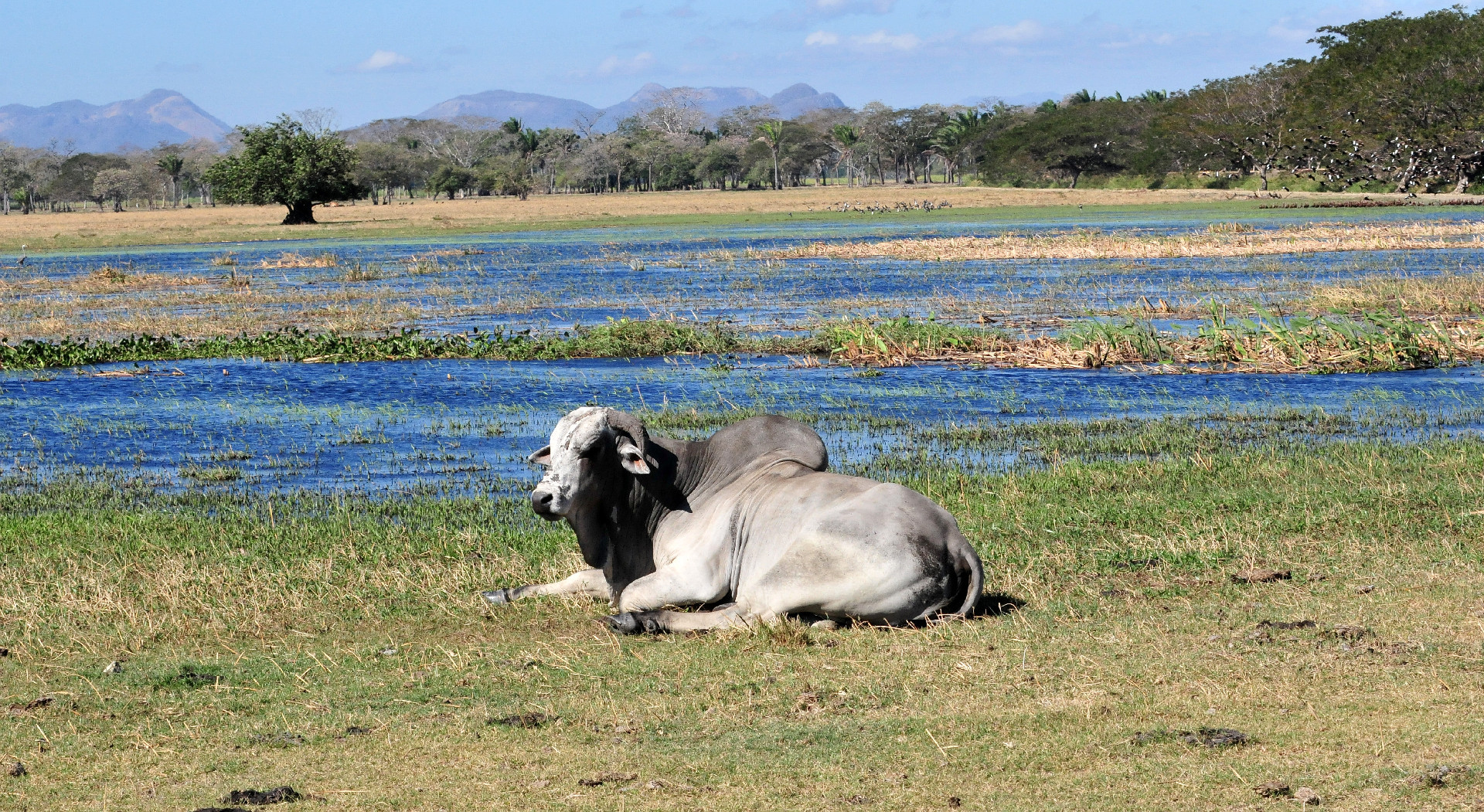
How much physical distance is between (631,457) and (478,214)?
7708cm

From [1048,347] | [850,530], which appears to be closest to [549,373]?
[1048,347]

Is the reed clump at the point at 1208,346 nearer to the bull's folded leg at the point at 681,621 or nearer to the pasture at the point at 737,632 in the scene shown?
the pasture at the point at 737,632

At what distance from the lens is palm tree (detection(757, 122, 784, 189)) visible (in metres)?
134

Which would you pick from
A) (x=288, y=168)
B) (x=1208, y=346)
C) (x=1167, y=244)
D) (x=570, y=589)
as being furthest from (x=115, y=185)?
(x=570, y=589)

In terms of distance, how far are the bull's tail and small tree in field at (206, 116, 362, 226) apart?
67.5 meters

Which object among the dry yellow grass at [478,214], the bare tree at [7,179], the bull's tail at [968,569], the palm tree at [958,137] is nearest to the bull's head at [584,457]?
the bull's tail at [968,569]

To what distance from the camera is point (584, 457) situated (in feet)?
25.5

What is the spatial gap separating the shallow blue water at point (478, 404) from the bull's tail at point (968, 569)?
6.41 m

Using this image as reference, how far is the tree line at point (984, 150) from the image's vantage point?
70125 millimetres

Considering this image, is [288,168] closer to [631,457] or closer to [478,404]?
[478,404]

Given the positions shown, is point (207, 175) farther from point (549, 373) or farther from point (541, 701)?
point (541, 701)

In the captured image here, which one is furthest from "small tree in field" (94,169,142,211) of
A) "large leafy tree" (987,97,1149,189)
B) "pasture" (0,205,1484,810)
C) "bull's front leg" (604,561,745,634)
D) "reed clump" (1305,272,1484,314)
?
"bull's front leg" (604,561,745,634)

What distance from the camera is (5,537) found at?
11.1 m

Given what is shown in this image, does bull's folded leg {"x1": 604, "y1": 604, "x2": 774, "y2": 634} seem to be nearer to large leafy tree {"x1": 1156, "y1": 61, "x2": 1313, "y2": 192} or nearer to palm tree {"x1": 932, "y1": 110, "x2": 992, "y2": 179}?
large leafy tree {"x1": 1156, "y1": 61, "x2": 1313, "y2": 192}
